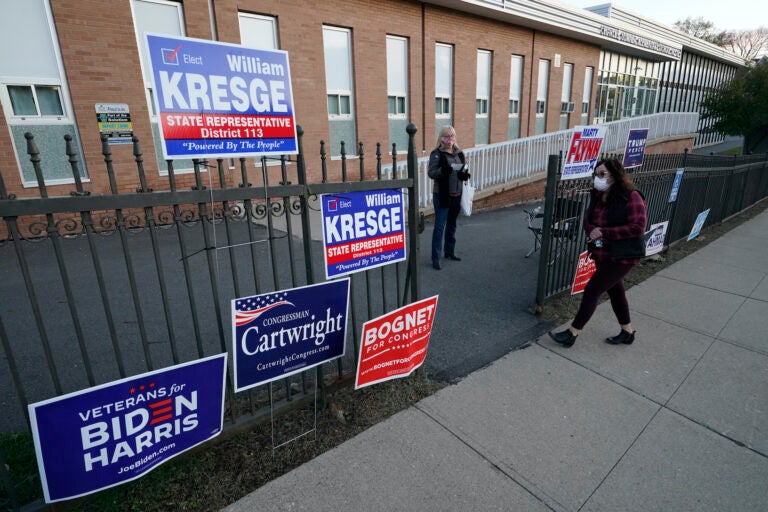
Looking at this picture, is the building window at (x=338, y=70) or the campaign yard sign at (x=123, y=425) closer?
the campaign yard sign at (x=123, y=425)

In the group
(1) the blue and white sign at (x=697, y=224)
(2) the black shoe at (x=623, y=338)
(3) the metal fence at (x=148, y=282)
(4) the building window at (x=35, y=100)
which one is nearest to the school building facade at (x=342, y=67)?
(4) the building window at (x=35, y=100)

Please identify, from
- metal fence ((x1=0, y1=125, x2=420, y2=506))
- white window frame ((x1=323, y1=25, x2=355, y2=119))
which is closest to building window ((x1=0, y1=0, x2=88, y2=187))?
metal fence ((x1=0, y1=125, x2=420, y2=506))

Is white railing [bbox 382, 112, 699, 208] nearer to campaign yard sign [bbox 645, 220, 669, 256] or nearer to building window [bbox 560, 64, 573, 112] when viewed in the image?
campaign yard sign [bbox 645, 220, 669, 256]

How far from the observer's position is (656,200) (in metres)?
5.89

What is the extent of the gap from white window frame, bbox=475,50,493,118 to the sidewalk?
1192 cm

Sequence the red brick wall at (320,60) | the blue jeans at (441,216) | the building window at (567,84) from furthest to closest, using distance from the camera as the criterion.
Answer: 1. the building window at (567,84)
2. the red brick wall at (320,60)
3. the blue jeans at (441,216)

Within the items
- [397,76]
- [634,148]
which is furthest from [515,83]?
[634,148]

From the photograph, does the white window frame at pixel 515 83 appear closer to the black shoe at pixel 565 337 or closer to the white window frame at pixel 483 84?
the white window frame at pixel 483 84

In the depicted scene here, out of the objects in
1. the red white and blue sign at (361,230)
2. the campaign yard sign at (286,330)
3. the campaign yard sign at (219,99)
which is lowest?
the campaign yard sign at (286,330)

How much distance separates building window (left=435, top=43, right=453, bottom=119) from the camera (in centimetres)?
1265

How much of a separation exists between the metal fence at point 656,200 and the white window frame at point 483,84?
7.55m

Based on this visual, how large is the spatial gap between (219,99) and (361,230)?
1165mm

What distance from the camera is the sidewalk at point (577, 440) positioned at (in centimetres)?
227

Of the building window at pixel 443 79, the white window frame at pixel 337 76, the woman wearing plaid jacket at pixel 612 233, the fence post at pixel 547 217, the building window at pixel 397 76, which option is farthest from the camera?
the building window at pixel 443 79
